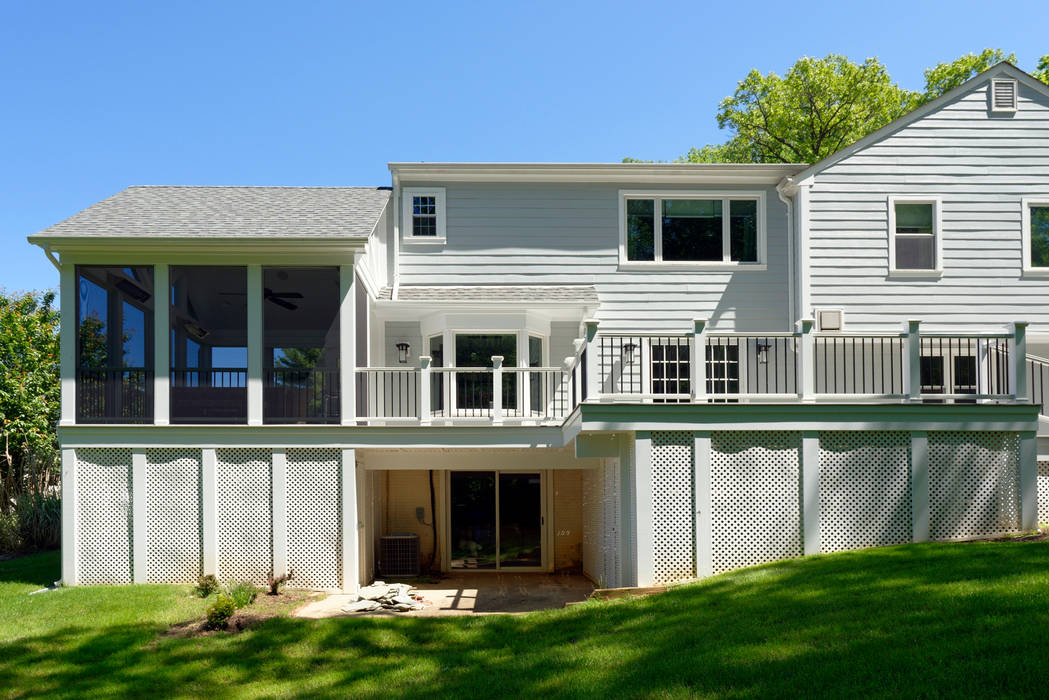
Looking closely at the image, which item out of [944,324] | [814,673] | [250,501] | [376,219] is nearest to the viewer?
[814,673]

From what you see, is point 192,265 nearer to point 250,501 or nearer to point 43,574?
point 250,501

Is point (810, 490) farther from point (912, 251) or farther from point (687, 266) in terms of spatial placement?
point (912, 251)

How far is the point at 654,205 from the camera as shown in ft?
54.1

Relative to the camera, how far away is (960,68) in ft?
95.3

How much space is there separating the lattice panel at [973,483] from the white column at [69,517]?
12.1 metres

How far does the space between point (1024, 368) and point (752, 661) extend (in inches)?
269

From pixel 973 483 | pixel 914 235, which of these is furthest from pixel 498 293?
pixel 973 483

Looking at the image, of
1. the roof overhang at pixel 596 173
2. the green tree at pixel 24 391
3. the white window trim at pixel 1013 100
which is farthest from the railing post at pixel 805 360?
the green tree at pixel 24 391

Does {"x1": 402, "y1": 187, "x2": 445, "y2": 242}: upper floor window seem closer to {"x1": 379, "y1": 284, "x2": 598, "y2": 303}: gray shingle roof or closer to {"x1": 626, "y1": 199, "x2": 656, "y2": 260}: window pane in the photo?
{"x1": 379, "y1": 284, "x2": 598, "y2": 303}: gray shingle roof

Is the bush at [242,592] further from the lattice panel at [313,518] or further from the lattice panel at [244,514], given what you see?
the lattice panel at [313,518]

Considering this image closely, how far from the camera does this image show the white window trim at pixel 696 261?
16.3 metres

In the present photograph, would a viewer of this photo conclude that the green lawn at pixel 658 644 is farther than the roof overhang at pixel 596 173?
No

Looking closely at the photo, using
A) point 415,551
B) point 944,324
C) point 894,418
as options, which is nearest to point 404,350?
point 415,551

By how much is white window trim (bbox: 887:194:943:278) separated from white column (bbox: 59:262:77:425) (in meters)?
13.8
